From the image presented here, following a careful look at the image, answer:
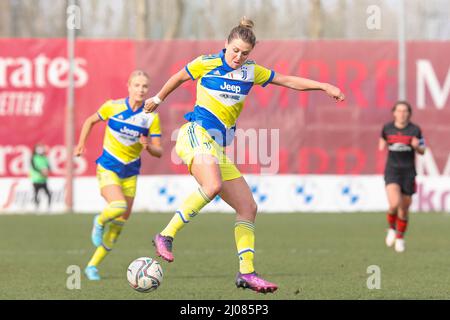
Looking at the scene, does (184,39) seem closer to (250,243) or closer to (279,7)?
(279,7)

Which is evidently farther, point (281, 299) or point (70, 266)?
point (70, 266)

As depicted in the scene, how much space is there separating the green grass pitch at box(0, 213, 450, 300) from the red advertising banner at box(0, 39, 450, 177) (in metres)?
2.25

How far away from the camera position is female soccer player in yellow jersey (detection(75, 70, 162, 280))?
1215 centimetres

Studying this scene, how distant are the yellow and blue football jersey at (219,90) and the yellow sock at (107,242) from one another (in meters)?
3.16

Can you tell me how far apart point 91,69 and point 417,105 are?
26.4 feet

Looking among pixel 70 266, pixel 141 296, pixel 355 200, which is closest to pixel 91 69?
pixel 355 200

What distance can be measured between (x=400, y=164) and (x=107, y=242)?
5648 mm

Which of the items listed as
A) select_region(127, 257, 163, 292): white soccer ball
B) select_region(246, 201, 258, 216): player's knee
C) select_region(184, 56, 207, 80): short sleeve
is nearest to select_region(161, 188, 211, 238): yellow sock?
select_region(246, 201, 258, 216): player's knee

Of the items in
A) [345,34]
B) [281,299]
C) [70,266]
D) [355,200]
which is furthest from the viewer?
[345,34]

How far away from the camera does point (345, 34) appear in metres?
27.2

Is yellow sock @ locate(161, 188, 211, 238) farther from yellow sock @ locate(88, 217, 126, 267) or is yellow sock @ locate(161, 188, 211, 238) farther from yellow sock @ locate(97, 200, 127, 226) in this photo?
yellow sock @ locate(88, 217, 126, 267)

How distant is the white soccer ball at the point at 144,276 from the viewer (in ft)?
30.8

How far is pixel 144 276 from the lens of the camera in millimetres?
9398

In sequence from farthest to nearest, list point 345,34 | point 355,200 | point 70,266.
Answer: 1. point 345,34
2. point 355,200
3. point 70,266
